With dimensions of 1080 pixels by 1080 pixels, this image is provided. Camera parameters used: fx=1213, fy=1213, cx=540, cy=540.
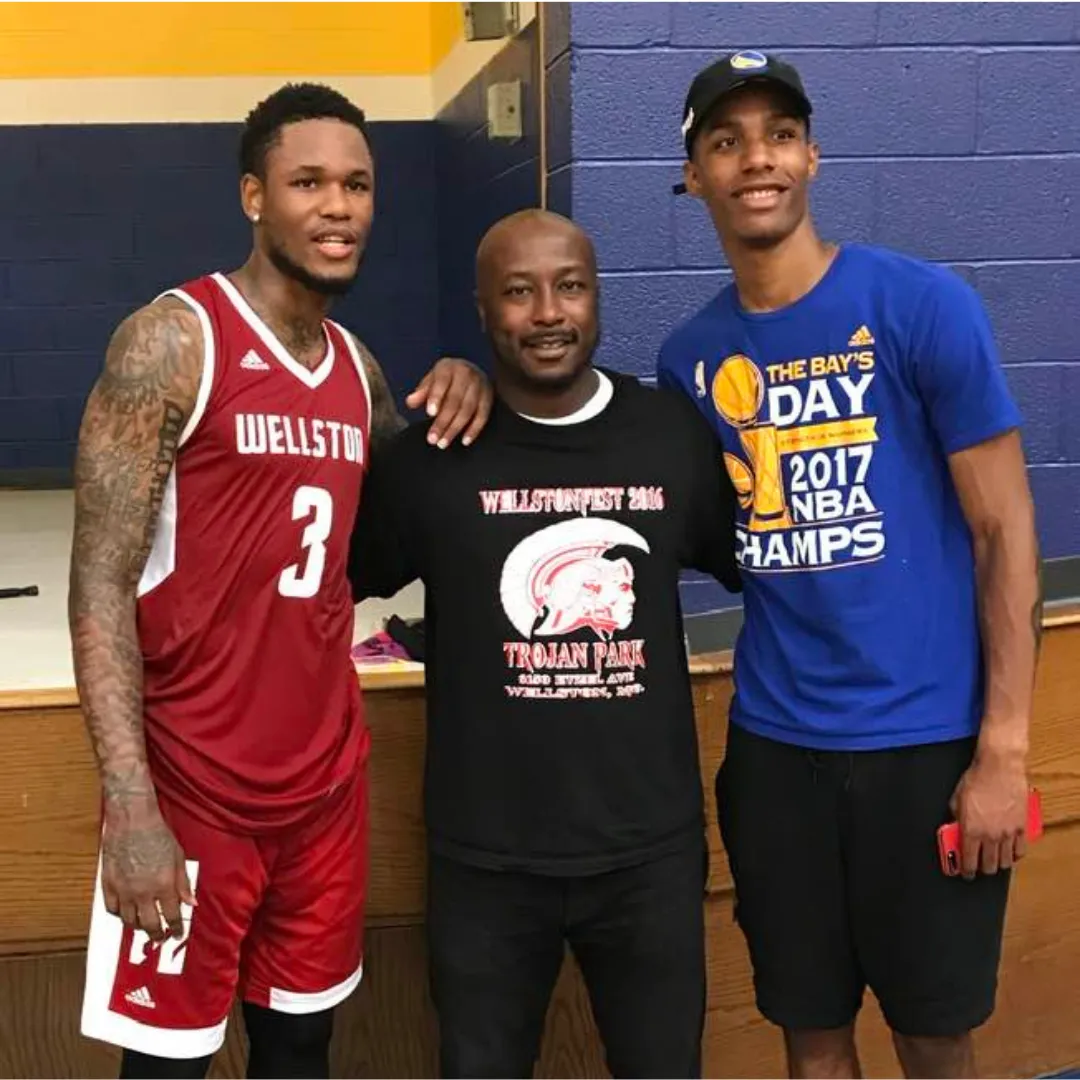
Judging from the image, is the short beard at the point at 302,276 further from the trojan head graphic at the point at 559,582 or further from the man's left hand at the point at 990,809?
the man's left hand at the point at 990,809

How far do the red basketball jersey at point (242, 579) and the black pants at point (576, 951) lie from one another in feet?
0.82

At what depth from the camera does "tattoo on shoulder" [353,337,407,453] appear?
5.43 ft

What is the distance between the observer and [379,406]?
1686 millimetres

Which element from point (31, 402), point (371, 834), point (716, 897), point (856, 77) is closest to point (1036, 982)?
point (716, 897)

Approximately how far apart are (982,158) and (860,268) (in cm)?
83

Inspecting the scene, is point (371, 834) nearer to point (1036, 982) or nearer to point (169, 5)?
point (1036, 982)

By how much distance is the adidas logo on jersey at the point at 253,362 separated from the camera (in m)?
1.43

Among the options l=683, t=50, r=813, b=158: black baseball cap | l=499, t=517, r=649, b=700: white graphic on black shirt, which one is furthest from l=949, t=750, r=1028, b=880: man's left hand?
l=683, t=50, r=813, b=158: black baseball cap

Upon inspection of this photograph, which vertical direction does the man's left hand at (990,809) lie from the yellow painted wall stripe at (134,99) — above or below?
below

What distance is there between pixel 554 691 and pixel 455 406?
14.5 inches

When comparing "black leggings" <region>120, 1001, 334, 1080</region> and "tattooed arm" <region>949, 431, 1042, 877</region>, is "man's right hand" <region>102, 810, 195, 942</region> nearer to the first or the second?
"black leggings" <region>120, 1001, 334, 1080</region>

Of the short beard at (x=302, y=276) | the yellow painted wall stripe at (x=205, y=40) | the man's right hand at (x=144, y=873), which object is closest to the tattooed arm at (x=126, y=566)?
the man's right hand at (x=144, y=873)

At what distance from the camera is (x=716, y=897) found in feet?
6.66

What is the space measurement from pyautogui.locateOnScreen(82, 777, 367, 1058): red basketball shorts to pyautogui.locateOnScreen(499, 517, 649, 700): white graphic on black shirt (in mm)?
312
